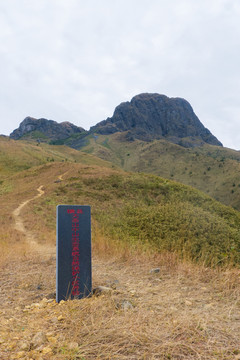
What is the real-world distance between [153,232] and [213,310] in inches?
366

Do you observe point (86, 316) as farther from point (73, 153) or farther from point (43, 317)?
point (73, 153)

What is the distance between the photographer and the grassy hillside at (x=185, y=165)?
64.4m

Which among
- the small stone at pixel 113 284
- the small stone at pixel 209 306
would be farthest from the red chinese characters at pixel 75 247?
the small stone at pixel 209 306

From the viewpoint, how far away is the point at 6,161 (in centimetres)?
5459

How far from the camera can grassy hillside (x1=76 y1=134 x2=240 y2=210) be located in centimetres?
6444

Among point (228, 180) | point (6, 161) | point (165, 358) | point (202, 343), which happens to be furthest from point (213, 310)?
point (228, 180)

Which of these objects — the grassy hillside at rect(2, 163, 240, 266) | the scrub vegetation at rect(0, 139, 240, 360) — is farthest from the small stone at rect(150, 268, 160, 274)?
the grassy hillside at rect(2, 163, 240, 266)

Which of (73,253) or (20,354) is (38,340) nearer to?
(20,354)

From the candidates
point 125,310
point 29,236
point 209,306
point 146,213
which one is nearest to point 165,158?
point 146,213

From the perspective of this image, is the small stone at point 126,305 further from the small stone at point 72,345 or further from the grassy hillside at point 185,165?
the grassy hillside at point 185,165

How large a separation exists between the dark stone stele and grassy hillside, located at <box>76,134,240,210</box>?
56.4 metres

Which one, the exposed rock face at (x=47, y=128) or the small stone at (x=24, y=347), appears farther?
the exposed rock face at (x=47, y=128)

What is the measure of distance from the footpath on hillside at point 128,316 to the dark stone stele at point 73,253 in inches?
11.7

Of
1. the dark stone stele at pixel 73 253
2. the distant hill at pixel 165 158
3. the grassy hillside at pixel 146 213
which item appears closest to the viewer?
the dark stone stele at pixel 73 253
